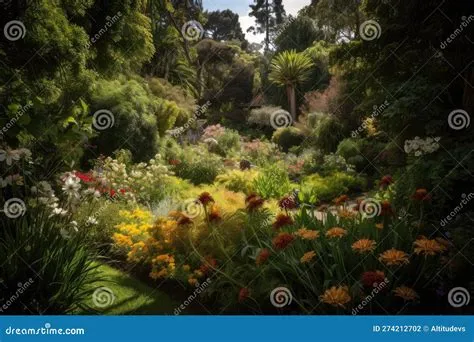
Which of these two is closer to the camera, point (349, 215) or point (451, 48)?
point (349, 215)

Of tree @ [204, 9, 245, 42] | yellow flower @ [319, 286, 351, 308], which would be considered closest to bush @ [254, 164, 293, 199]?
yellow flower @ [319, 286, 351, 308]

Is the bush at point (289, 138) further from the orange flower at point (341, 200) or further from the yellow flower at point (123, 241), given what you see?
the orange flower at point (341, 200)

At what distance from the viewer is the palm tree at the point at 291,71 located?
1980 centimetres

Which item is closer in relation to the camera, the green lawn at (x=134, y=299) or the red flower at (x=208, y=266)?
the green lawn at (x=134, y=299)

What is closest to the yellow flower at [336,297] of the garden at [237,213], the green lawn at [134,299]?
the garden at [237,213]

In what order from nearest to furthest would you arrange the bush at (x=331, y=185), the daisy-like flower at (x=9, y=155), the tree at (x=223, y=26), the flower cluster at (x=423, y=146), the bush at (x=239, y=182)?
the daisy-like flower at (x=9, y=155) < the flower cluster at (x=423, y=146) < the bush at (x=331, y=185) < the bush at (x=239, y=182) < the tree at (x=223, y=26)

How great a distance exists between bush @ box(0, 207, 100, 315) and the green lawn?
245 mm

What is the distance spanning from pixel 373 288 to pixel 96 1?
3970 millimetres

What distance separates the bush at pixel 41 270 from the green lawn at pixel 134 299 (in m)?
0.24

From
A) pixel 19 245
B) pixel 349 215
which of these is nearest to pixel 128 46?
pixel 19 245

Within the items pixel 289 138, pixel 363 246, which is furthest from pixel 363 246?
pixel 289 138

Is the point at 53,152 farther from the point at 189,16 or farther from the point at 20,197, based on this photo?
the point at 189,16

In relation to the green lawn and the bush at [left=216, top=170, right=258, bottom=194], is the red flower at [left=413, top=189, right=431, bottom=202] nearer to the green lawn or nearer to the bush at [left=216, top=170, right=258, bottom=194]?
the green lawn

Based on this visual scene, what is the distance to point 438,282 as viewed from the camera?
382cm
